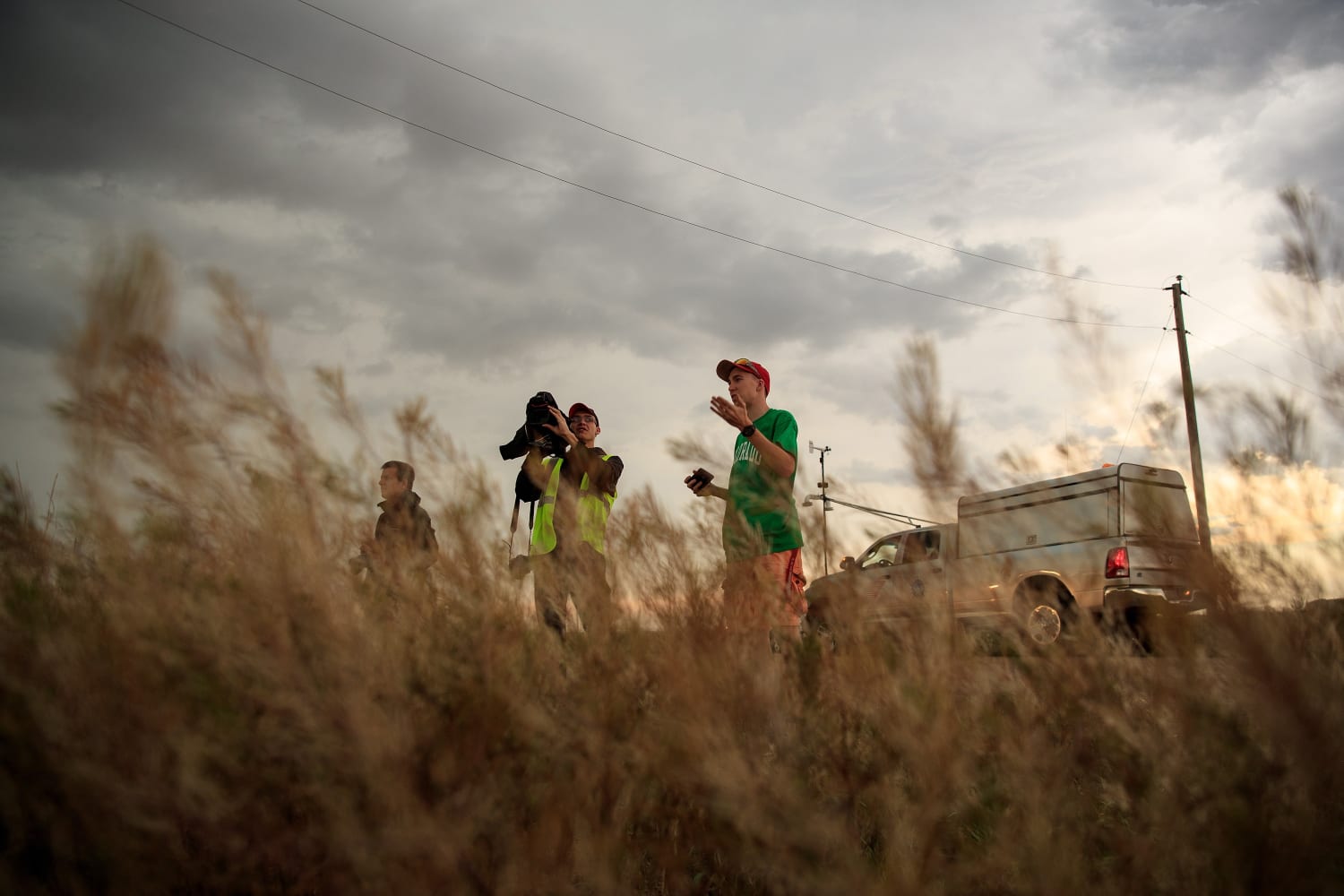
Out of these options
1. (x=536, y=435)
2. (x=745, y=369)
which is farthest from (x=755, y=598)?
(x=536, y=435)

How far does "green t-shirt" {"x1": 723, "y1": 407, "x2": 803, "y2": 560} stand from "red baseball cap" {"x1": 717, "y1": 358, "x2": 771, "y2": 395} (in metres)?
0.24

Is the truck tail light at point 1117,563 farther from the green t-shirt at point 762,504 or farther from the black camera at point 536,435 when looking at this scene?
the black camera at point 536,435

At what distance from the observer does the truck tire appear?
184cm

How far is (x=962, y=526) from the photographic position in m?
1.84

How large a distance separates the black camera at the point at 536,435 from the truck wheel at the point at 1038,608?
3.13m

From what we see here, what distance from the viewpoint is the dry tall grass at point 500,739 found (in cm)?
122

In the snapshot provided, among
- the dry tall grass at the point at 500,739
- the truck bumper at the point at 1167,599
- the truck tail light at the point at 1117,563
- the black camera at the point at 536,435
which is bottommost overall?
the dry tall grass at the point at 500,739

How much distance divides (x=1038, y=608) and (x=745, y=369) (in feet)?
7.52

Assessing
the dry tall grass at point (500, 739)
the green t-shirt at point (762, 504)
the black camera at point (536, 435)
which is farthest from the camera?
the black camera at point (536, 435)

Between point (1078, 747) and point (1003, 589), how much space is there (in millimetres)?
347

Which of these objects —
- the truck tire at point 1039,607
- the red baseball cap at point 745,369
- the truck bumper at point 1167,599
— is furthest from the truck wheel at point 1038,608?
the red baseball cap at point 745,369

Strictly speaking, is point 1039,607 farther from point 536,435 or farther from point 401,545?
point 536,435

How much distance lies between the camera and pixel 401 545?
5.40 ft

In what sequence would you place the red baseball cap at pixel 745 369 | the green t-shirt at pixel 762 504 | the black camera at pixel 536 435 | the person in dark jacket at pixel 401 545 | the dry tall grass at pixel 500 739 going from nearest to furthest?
the dry tall grass at pixel 500 739 < the person in dark jacket at pixel 401 545 < the green t-shirt at pixel 762 504 < the red baseball cap at pixel 745 369 < the black camera at pixel 536 435
